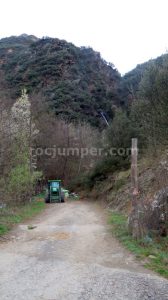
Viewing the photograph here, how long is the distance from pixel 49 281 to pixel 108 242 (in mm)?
4529

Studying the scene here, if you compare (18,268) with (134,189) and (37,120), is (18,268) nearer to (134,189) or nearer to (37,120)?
(134,189)

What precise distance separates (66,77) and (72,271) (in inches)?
2075

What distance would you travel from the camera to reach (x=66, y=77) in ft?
194

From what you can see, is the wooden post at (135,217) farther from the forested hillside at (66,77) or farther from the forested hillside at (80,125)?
the forested hillside at (66,77)

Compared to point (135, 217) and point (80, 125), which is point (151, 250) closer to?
point (135, 217)

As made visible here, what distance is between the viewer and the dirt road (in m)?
6.69

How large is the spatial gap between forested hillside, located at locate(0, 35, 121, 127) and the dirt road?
40685 mm

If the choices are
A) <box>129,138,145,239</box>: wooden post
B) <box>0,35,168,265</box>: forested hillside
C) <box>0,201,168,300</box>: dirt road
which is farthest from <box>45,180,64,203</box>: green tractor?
<box>129,138,145,239</box>: wooden post

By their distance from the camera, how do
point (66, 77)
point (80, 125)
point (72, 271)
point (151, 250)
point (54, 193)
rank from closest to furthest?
point (72, 271) → point (151, 250) → point (54, 193) → point (80, 125) → point (66, 77)

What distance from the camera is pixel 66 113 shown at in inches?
2126

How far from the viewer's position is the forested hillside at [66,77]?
2158 inches

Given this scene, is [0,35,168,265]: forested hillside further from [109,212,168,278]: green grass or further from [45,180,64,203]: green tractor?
[45,180,64,203]: green tractor

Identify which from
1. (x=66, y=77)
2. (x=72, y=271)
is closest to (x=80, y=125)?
(x=66, y=77)

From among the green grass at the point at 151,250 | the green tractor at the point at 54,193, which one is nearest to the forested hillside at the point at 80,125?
the green grass at the point at 151,250
